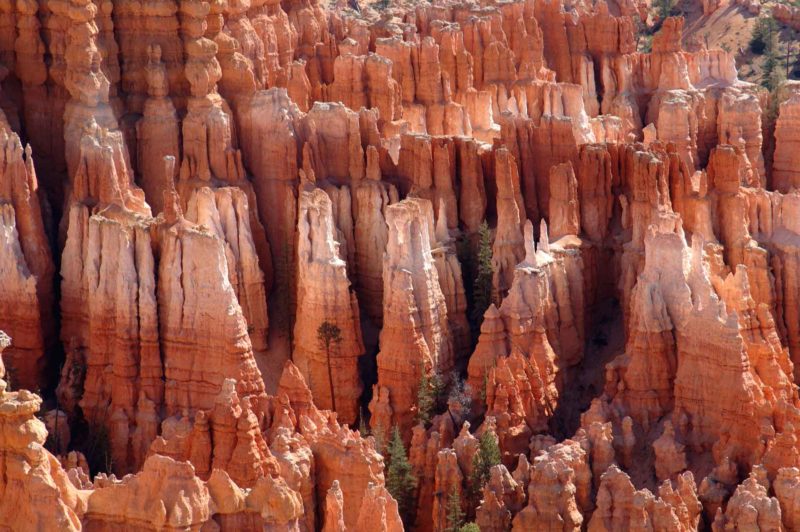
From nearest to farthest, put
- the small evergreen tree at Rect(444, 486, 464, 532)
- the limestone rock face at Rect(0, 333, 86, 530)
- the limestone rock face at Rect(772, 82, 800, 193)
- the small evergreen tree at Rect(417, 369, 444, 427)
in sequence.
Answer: the limestone rock face at Rect(0, 333, 86, 530)
the small evergreen tree at Rect(444, 486, 464, 532)
the small evergreen tree at Rect(417, 369, 444, 427)
the limestone rock face at Rect(772, 82, 800, 193)

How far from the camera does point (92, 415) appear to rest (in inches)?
2029

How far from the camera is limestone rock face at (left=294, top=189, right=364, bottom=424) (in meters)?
52.6

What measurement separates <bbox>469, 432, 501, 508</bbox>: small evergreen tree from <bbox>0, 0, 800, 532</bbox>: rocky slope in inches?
1.7

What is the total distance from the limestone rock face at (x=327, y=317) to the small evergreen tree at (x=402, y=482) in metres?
3.56

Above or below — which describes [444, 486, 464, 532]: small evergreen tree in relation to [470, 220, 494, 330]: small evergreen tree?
below

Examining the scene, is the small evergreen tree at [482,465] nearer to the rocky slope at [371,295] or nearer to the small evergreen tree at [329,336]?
the rocky slope at [371,295]

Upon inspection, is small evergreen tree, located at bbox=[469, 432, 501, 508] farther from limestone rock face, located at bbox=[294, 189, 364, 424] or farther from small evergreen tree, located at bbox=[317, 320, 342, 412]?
small evergreen tree, located at bbox=[317, 320, 342, 412]

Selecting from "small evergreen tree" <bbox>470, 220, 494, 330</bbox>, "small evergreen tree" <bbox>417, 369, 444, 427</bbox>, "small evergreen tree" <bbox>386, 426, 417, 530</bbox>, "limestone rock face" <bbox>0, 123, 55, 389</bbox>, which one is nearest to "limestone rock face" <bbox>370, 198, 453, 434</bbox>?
"small evergreen tree" <bbox>417, 369, 444, 427</bbox>

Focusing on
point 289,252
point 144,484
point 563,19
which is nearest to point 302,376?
point 289,252

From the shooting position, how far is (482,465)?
48438 mm

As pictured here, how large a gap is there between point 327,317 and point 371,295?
8.07 feet

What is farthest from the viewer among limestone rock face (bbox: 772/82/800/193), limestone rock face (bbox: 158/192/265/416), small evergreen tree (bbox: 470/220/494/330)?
limestone rock face (bbox: 772/82/800/193)

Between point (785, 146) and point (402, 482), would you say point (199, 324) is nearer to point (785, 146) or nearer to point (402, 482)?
point (402, 482)

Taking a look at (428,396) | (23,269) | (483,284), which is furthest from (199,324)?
(483,284)
